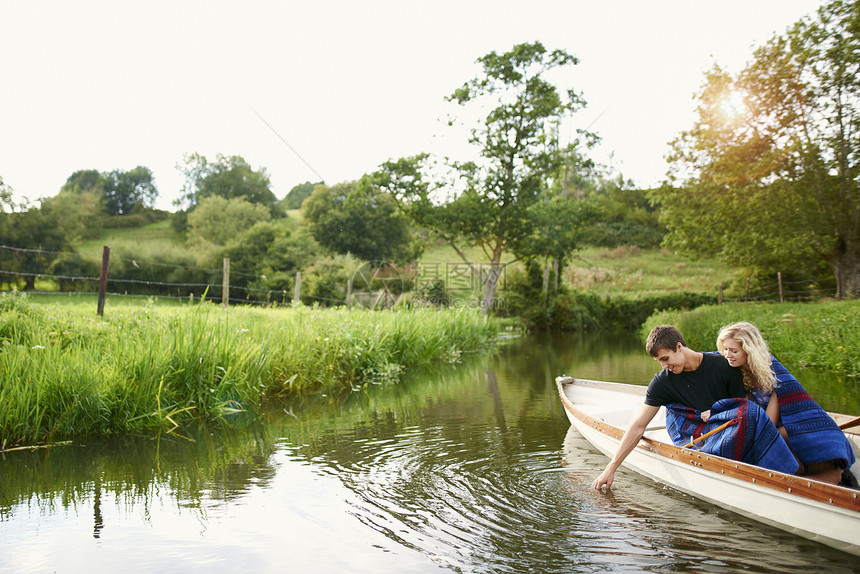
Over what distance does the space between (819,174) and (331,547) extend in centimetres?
1755

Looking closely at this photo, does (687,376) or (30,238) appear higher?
(30,238)

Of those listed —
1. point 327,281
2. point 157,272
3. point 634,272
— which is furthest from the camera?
point 634,272

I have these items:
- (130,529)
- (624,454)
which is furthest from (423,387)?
(130,529)

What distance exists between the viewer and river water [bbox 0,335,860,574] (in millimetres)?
3455

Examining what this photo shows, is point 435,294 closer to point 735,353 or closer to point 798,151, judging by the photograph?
point 798,151

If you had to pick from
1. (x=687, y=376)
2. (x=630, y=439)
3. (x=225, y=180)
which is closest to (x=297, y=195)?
(x=225, y=180)

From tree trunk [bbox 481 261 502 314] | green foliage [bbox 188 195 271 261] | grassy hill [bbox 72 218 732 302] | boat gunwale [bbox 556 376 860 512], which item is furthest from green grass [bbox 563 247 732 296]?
boat gunwale [bbox 556 376 860 512]

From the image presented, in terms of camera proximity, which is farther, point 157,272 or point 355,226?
point 355,226

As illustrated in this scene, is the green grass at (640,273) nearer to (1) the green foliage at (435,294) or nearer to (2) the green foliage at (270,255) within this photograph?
(1) the green foliage at (435,294)

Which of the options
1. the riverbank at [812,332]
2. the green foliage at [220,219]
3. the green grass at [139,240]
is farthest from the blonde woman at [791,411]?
the green foliage at [220,219]

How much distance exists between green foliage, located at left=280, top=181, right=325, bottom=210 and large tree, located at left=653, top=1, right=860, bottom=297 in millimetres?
46842

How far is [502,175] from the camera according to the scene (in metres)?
24.6

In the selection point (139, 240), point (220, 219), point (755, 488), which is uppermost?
point (220, 219)

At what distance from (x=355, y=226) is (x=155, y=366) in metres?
32.4
